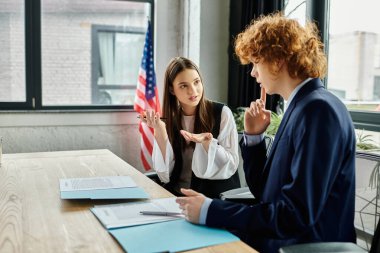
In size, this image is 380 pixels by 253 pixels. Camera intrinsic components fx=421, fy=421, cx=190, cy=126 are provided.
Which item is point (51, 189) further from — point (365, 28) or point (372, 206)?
point (365, 28)

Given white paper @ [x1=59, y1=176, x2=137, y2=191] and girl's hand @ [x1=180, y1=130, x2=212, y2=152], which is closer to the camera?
white paper @ [x1=59, y1=176, x2=137, y2=191]

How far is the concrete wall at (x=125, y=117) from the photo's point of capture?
3.31 metres

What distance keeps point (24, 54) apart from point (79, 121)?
68 cm

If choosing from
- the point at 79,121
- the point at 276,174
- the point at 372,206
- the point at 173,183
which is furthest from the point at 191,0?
the point at 276,174

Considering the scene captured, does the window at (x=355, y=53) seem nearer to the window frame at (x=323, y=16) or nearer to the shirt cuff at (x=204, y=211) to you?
the window frame at (x=323, y=16)

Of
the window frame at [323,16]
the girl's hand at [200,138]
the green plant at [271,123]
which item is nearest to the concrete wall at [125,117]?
the green plant at [271,123]

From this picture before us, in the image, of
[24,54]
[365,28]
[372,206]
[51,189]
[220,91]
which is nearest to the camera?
[51,189]

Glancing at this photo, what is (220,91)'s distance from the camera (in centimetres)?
364

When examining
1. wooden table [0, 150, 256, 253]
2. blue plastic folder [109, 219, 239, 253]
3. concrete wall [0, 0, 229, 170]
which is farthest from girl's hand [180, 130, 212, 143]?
concrete wall [0, 0, 229, 170]

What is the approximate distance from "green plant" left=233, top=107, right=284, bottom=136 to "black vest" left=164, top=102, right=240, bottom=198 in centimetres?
55

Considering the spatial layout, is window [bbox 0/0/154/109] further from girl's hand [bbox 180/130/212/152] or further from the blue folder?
the blue folder

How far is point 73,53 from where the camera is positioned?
351 cm

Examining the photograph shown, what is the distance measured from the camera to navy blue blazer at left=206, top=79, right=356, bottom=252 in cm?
106

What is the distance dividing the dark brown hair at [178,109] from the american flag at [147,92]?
40.0 inches
